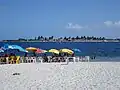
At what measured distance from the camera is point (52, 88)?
13.5 metres

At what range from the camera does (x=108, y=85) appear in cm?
1386

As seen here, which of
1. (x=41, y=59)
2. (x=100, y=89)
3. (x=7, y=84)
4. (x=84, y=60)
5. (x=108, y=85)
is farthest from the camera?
(x=84, y=60)

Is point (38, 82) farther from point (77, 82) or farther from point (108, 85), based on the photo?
point (108, 85)

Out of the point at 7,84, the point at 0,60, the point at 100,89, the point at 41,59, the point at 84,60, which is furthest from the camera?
the point at 84,60

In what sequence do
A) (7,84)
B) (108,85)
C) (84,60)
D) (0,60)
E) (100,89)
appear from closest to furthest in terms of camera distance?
(100,89) → (108,85) → (7,84) → (0,60) → (84,60)

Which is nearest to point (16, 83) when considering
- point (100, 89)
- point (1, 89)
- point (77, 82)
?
point (1, 89)

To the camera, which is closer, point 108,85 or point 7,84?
point 108,85

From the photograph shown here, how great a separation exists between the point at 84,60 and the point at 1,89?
62.3 ft

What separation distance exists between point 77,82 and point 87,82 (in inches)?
18.6

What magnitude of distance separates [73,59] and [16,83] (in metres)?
15.4

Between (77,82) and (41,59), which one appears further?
(41,59)

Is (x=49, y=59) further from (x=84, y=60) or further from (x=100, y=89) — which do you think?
(x=100, y=89)

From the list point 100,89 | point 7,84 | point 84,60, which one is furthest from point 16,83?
point 84,60

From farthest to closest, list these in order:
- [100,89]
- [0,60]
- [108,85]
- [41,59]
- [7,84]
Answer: [41,59], [0,60], [7,84], [108,85], [100,89]
